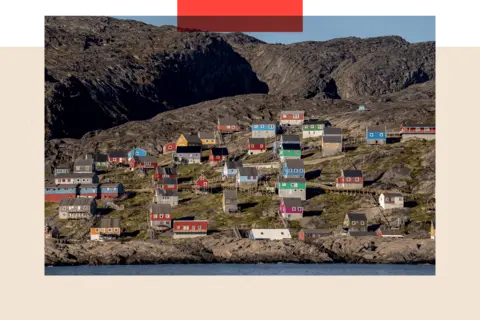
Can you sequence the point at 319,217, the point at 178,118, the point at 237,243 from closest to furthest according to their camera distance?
the point at 237,243 → the point at 319,217 → the point at 178,118

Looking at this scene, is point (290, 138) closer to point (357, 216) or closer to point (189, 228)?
point (357, 216)

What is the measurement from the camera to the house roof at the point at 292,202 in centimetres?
10325

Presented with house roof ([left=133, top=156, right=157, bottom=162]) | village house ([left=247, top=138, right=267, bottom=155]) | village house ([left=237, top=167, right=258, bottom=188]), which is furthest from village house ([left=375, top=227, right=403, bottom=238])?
house roof ([left=133, top=156, right=157, bottom=162])

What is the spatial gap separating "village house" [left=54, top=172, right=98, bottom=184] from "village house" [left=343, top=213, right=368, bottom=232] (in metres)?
43.1

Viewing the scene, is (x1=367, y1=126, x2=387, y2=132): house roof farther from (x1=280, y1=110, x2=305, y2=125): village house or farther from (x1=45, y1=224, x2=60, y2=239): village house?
(x1=45, y1=224, x2=60, y2=239): village house

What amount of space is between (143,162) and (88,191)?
17968 millimetres

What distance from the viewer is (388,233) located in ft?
311

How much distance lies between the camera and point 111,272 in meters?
78.8

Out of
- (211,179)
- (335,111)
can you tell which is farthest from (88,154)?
(335,111)

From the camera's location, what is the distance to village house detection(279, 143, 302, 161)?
129 m

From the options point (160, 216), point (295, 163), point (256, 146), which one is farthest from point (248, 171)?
point (256, 146)

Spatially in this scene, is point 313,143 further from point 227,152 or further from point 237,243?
point 237,243
